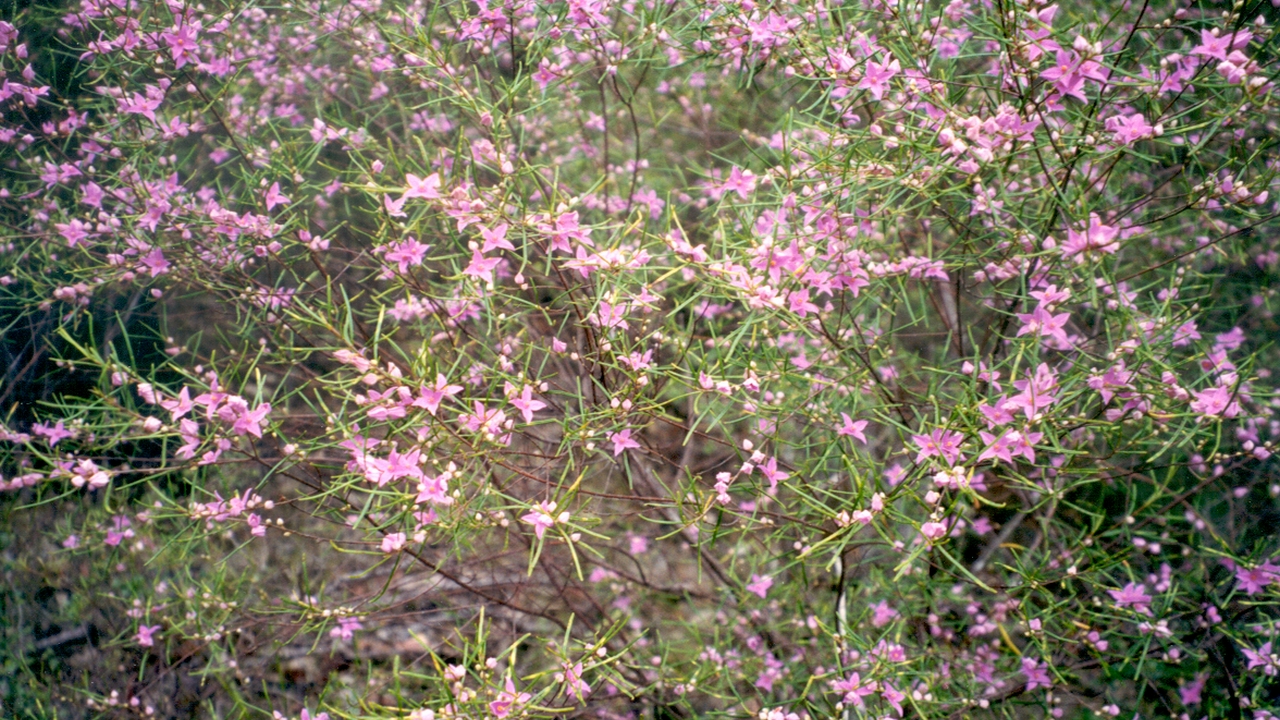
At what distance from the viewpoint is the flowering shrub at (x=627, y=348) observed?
195 centimetres

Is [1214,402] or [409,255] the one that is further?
[409,255]

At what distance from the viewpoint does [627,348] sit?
2.03m

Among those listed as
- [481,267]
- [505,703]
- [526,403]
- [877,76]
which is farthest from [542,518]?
[877,76]

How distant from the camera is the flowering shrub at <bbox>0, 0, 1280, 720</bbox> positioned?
1953 mm

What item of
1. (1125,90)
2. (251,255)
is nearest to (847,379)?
(1125,90)

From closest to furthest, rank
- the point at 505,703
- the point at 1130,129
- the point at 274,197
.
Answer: the point at 1130,129
the point at 505,703
the point at 274,197

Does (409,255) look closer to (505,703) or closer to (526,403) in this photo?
(526,403)

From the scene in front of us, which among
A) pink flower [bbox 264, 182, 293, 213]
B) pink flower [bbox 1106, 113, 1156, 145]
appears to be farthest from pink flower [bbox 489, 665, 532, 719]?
pink flower [bbox 1106, 113, 1156, 145]

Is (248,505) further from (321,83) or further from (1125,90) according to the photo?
(1125,90)

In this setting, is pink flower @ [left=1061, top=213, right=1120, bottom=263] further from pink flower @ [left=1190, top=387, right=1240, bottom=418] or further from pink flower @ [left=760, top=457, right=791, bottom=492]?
pink flower @ [left=760, top=457, right=791, bottom=492]

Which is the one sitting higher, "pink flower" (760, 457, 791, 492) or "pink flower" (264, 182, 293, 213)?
"pink flower" (264, 182, 293, 213)

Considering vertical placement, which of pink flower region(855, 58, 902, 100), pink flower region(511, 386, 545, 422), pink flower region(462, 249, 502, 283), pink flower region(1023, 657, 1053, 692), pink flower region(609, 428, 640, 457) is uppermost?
pink flower region(855, 58, 902, 100)

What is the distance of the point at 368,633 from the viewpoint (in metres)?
3.79

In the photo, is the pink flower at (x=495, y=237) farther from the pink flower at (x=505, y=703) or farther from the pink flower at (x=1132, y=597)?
the pink flower at (x=1132, y=597)
